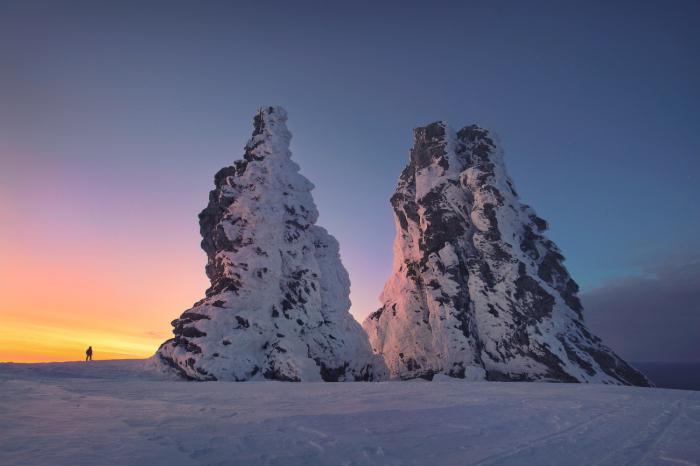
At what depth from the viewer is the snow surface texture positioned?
2323cm

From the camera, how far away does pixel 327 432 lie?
21.2ft

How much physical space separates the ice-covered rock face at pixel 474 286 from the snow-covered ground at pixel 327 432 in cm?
2357


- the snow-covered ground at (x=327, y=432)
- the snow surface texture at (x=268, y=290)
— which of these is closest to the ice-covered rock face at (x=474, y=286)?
the snow surface texture at (x=268, y=290)

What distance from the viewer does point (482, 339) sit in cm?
3556

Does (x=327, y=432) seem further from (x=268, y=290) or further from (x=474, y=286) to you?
(x=474, y=286)

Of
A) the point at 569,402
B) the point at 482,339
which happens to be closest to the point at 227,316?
the point at 569,402

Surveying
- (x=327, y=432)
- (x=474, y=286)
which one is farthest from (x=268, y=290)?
(x=327, y=432)

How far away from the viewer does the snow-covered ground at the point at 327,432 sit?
496 centimetres

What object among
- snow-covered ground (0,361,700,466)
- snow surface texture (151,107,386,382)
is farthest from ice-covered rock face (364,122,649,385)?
snow-covered ground (0,361,700,466)

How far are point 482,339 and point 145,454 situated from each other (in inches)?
1379

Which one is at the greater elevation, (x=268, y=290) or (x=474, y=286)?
(x=474, y=286)

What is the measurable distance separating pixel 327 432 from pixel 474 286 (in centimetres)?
3326

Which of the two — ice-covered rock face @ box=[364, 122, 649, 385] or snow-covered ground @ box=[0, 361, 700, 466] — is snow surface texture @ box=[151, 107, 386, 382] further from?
snow-covered ground @ box=[0, 361, 700, 466]

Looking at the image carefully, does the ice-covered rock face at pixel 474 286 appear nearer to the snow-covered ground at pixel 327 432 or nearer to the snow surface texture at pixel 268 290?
the snow surface texture at pixel 268 290
